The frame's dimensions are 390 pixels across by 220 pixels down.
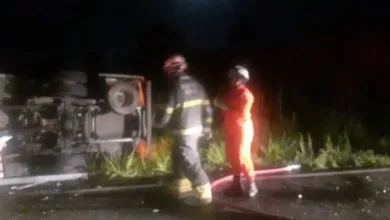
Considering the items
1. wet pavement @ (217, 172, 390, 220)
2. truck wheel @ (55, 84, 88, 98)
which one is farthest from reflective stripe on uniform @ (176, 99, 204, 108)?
truck wheel @ (55, 84, 88, 98)

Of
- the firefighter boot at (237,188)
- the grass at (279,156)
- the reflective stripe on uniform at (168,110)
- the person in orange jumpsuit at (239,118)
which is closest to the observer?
the reflective stripe on uniform at (168,110)

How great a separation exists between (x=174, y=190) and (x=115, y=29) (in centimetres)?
841

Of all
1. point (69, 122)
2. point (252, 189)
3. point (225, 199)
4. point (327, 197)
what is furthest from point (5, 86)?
point (327, 197)

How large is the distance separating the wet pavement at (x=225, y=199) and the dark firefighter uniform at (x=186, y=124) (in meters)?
0.40

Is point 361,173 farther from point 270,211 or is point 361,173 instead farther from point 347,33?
point 347,33

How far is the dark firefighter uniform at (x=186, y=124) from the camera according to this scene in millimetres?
6781

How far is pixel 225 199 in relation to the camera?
24.7 feet

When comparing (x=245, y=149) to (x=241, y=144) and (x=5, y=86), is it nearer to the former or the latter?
(x=241, y=144)

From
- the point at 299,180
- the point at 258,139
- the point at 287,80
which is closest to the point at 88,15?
the point at 287,80

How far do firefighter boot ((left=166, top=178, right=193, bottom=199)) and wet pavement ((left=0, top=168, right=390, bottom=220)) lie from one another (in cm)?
18

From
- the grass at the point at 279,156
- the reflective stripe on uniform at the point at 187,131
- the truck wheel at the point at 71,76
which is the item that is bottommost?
the grass at the point at 279,156

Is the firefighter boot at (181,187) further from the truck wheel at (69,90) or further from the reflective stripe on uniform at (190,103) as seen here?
the truck wheel at (69,90)

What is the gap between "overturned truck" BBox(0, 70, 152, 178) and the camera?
959 centimetres

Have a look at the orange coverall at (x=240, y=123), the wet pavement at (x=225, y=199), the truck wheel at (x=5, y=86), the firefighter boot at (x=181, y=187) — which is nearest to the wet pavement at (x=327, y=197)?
the wet pavement at (x=225, y=199)
